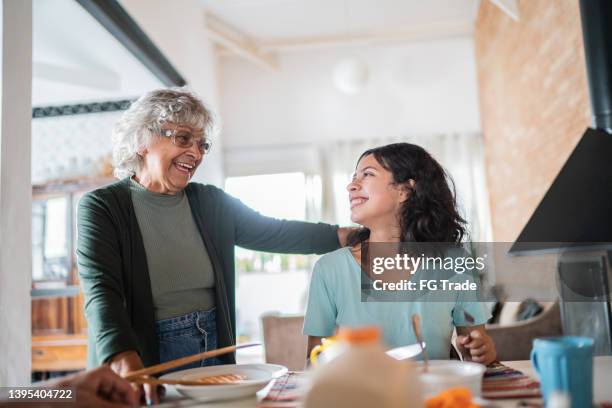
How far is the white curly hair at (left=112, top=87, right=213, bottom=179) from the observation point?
1.81m

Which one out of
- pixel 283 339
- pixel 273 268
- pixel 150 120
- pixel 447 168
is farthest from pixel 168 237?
pixel 447 168

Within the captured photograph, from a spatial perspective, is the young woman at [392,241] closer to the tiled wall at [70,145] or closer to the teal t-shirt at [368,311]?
the teal t-shirt at [368,311]

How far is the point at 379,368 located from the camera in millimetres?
639

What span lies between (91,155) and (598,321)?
4.44 m

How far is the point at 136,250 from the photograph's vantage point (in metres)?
1.62

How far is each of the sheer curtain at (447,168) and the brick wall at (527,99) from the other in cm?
13

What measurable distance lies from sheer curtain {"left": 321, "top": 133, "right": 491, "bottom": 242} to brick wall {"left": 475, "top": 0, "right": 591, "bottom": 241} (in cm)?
13

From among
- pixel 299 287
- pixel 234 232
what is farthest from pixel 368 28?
pixel 234 232

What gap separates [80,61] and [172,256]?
302 centimetres

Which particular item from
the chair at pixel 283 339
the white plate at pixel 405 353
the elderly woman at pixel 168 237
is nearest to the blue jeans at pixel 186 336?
the elderly woman at pixel 168 237

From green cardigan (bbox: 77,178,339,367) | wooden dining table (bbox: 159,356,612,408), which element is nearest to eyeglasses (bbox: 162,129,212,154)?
green cardigan (bbox: 77,178,339,367)

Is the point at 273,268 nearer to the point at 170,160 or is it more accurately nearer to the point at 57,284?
the point at 57,284

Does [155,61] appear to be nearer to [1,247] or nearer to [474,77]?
[1,247]

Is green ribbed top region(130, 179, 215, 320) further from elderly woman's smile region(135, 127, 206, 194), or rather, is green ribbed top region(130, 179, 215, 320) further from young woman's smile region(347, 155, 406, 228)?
young woman's smile region(347, 155, 406, 228)
